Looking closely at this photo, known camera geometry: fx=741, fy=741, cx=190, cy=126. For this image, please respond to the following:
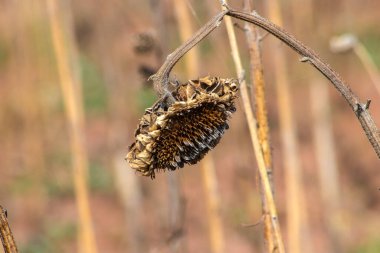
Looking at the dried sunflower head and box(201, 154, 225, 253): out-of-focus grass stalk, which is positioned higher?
box(201, 154, 225, 253): out-of-focus grass stalk

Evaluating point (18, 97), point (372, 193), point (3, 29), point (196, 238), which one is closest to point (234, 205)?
point (196, 238)

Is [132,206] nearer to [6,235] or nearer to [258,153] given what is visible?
[258,153]

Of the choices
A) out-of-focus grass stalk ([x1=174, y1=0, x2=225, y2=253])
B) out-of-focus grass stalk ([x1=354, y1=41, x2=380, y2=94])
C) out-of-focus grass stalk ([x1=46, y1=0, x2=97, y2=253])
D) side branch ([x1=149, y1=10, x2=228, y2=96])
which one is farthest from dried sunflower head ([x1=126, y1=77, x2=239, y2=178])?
out-of-focus grass stalk ([x1=174, y1=0, x2=225, y2=253])

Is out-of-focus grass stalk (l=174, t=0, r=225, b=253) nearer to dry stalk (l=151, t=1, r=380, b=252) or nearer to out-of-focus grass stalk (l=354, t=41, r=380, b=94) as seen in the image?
out-of-focus grass stalk (l=354, t=41, r=380, b=94)

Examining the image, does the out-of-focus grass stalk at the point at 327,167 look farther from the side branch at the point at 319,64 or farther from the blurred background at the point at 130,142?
the side branch at the point at 319,64

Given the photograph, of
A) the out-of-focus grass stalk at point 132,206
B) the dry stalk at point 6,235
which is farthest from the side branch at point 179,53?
the out-of-focus grass stalk at point 132,206

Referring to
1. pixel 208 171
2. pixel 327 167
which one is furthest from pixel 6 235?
pixel 327 167
